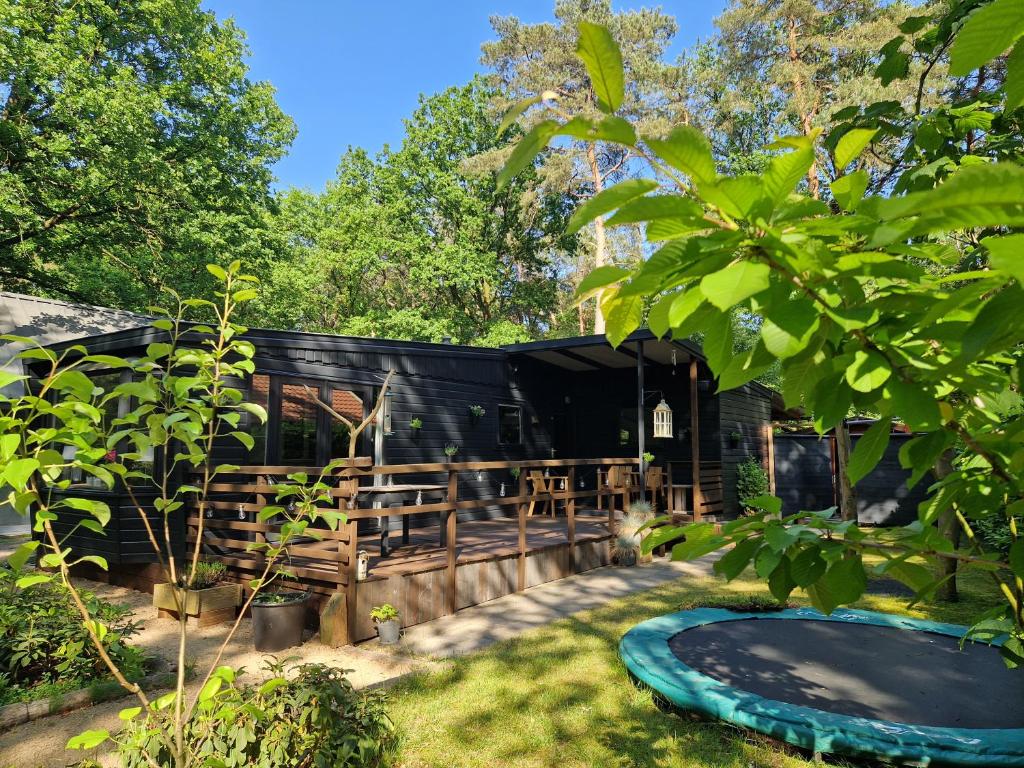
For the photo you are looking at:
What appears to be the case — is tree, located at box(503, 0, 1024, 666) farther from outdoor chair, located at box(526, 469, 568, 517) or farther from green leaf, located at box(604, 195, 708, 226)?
outdoor chair, located at box(526, 469, 568, 517)

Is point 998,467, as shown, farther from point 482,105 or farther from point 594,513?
point 482,105

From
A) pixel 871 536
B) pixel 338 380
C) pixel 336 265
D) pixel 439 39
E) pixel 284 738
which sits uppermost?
pixel 439 39

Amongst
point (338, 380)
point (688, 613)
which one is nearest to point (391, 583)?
point (688, 613)

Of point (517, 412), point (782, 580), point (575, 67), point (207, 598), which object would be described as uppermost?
point (575, 67)

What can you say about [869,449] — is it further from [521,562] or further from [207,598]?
[521,562]

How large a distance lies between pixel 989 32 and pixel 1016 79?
83mm

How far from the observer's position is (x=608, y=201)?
0.60m

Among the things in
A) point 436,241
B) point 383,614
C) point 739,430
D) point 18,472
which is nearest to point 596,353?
point 739,430

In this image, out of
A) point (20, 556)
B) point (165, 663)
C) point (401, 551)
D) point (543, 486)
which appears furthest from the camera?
point (543, 486)

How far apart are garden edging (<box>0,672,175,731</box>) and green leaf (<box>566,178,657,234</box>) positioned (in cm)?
500

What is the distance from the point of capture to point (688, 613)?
5621mm

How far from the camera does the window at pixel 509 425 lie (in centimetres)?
1176

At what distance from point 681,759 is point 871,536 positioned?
9.18ft

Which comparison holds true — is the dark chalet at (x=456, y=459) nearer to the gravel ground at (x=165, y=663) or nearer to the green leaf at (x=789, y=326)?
the gravel ground at (x=165, y=663)
